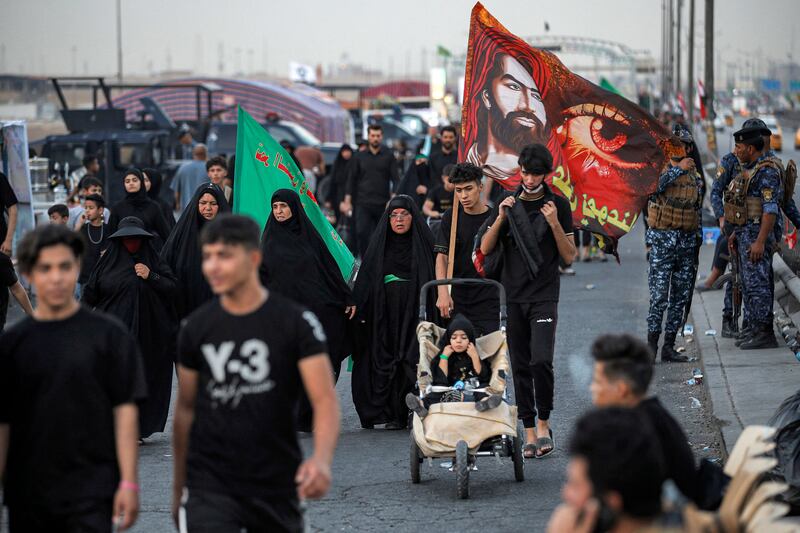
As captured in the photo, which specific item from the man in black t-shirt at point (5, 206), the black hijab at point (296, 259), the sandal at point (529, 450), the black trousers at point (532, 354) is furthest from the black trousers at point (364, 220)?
the sandal at point (529, 450)

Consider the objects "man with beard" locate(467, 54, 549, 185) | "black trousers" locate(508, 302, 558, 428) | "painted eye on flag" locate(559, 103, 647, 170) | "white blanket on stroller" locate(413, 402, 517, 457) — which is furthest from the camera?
"painted eye on flag" locate(559, 103, 647, 170)

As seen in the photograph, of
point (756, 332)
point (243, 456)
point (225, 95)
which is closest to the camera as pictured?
point (243, 456)

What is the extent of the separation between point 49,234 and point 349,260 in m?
6.11

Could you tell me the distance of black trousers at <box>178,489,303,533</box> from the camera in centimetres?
416

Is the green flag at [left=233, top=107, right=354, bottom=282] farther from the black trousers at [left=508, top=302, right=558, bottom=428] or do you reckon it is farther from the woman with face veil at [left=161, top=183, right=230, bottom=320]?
the black trousers at [left=508, top=302, right=558, bottom=428]

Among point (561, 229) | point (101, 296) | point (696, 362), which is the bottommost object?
point (696, 362)

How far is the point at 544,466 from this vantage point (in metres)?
7.88

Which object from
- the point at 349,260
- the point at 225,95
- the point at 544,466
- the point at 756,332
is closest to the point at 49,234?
the point at 544,466

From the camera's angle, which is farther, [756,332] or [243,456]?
[756,332]

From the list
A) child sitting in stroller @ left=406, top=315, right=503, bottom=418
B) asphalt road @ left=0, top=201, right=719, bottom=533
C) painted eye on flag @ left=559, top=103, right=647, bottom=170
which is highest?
painted eye on flag @ left=559, top=103, right=647, bottom=170

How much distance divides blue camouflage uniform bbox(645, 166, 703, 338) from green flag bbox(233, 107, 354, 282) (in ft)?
7.96

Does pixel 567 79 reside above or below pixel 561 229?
above

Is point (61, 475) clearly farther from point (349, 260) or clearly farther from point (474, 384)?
point (349, 260)

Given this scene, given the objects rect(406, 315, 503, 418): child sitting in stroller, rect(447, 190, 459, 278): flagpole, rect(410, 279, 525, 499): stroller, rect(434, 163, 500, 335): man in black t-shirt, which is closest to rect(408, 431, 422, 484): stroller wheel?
rect(410, 279, 525, 499): stroller
